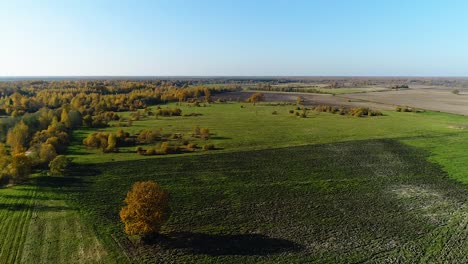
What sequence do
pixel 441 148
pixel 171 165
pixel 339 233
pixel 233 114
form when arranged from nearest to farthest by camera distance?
pixel 339 233, pixel 171 165, pixel 441 148, pixel 233 114

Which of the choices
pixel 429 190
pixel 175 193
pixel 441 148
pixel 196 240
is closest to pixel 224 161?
pixel 175 193

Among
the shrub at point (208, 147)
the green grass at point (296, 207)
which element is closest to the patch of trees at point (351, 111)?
the green grass at point (296, 207)

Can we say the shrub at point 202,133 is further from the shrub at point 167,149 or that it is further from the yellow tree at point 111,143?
the yellow tree at point 111,143

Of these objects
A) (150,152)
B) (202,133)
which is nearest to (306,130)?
(202,133)

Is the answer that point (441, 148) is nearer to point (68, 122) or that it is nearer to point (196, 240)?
point (196, 240)

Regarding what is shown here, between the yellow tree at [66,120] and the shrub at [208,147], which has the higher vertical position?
the yellow tree at [66,120]
